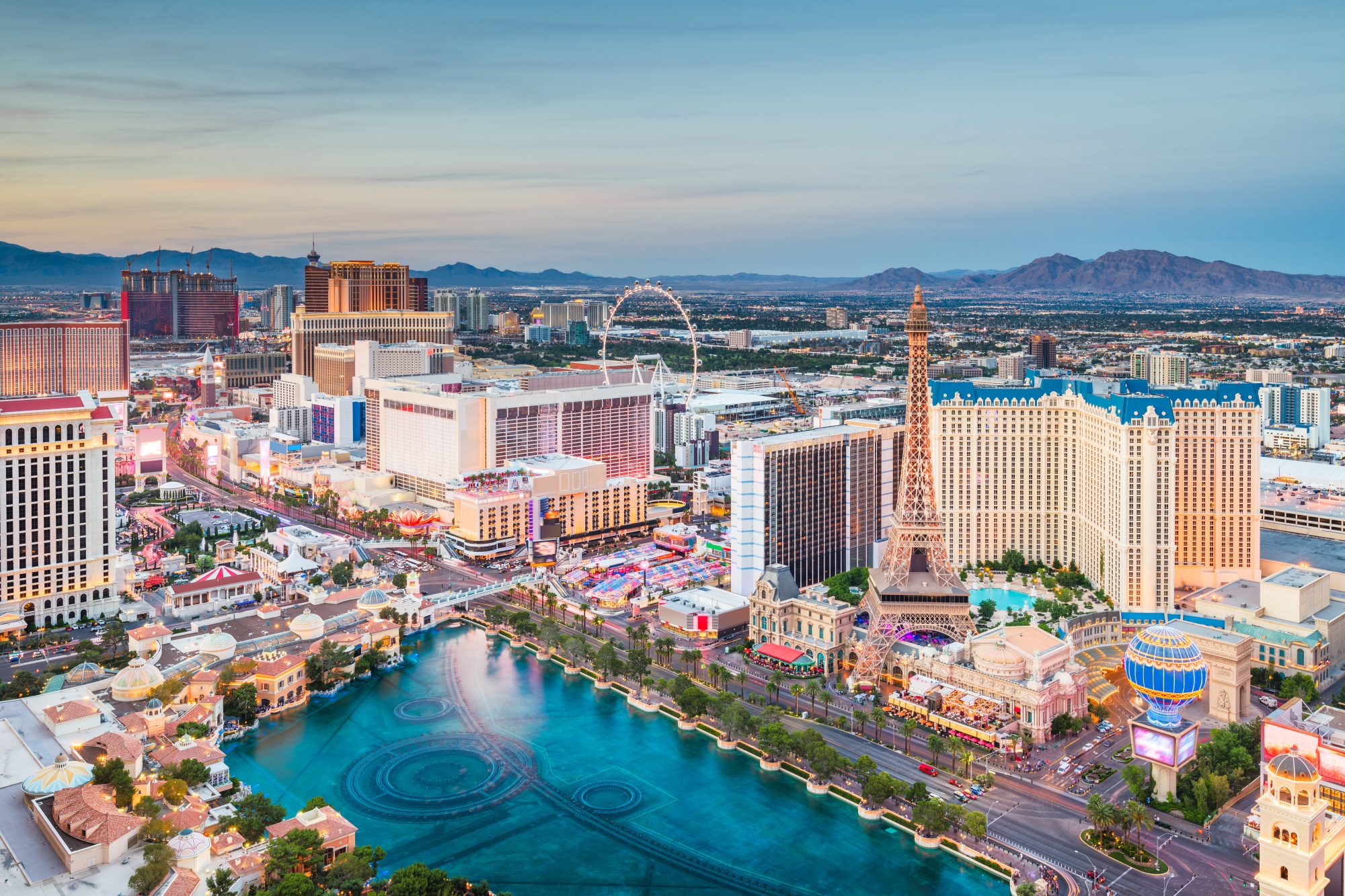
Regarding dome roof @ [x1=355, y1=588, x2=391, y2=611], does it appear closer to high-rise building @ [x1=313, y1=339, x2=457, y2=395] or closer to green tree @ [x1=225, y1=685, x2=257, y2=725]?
green tree @ [x1=225, y1=685, x2=257, y2=725]

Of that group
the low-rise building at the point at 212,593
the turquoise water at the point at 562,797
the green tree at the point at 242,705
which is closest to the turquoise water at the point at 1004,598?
the turquoise water at the point at 562,797

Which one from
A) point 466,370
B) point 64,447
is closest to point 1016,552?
point 64,447

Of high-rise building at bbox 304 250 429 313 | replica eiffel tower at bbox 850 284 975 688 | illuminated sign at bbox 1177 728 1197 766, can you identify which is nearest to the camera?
illuminated sign at bbox 1177 728 1197 766

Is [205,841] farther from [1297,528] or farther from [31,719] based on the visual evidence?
[1297,528]

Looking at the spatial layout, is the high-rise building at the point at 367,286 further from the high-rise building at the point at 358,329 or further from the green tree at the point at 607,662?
the green tree at the point at 607,662

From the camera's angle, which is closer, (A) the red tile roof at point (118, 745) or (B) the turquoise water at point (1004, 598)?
(A) the red tile roof at point (118, 745)

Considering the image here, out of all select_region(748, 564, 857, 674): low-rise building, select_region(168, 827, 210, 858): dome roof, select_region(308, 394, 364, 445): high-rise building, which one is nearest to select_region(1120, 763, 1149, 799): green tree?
select_region(748, 564, 857, 674): low-rise building
